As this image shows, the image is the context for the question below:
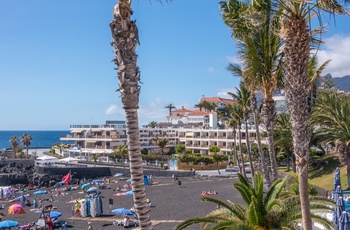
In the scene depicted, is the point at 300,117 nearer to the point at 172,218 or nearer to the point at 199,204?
the point at 172,218

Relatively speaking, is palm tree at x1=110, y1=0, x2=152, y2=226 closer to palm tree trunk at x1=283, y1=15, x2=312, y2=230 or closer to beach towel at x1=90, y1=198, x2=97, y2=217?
palm tree trunk at x1=283, y1=15, x2=312, y2=230

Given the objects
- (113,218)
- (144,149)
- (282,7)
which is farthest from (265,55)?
(144,149)

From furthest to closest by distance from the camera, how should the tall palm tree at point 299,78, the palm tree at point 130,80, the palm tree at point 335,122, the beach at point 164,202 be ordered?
1. the beach at point 164,202
2. the palm tree at point 335,122
3. the palm tree at point 130,80
4. the tall palm tree at point 299,78

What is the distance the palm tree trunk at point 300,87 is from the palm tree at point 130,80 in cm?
335

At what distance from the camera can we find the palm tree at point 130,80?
328 inches

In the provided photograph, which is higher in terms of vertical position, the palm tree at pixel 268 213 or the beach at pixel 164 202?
the palm tree at pixel 268 213

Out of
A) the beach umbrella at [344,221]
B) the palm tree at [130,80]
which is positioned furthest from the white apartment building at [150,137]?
the palm tree at [130,80]

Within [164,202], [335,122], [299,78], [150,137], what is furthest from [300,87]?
[150,137]

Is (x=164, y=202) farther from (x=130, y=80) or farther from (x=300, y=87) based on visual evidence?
(x=300, y=87)

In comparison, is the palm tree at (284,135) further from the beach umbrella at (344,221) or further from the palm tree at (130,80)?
the palm tree at (130,80)

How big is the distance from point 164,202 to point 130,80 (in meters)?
29.7

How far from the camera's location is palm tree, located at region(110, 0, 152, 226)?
27.3 feet

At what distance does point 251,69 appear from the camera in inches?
571

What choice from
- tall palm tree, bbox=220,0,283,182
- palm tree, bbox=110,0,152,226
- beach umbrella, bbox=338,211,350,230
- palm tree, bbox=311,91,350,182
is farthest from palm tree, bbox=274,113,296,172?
palm tree, bbox=110,0,152,226
